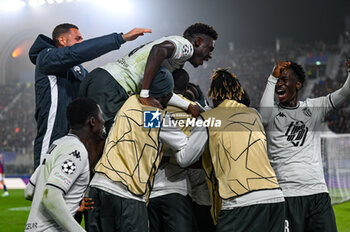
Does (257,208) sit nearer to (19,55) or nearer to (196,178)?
(196,178)

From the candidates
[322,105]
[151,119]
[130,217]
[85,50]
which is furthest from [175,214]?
[322,105]

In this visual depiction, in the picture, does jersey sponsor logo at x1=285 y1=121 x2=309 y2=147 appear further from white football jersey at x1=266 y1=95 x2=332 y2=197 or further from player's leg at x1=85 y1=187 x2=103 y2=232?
player's leg at x1=85 y1=187 x2=103 y2=232

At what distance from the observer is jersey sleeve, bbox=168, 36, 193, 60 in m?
2.84

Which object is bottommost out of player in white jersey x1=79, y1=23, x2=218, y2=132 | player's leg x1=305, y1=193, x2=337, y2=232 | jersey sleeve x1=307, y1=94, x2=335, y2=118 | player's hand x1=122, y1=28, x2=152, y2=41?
player's leg x1=305, y1=193, x2=337, y2=232

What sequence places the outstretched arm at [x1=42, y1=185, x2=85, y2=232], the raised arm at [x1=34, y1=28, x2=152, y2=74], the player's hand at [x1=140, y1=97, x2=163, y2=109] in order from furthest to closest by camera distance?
1. the raised arm at [x1=34, y1=28, x2=152, y2=74]
2. the player's hand at [x1=140, y1=97, x2=163, y2=109]
3. the outstretched arm at [x1=42, y1=185, x2=85, y2=232]

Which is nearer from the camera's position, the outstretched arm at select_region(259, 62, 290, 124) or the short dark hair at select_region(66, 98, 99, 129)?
the short dark hair at select_region(66, 98, 99, 129)

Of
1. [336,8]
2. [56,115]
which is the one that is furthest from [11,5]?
[56,115]

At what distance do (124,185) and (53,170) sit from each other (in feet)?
1.43

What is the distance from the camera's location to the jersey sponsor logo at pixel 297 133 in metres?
3.63

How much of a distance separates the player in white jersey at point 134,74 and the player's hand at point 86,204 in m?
0.57

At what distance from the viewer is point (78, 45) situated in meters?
2.97

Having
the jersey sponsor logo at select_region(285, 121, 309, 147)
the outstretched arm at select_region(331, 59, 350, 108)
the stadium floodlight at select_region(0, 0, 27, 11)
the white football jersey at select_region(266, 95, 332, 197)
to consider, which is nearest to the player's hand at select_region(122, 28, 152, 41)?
the white football jersey at select_region(266, 95, 332, 197)

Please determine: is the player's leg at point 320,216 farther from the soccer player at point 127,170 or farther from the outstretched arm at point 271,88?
the soccer player at point 127,170

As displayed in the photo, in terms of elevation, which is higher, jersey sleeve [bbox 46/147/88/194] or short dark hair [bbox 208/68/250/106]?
short dark hair [bbox 208/68/250/106]
